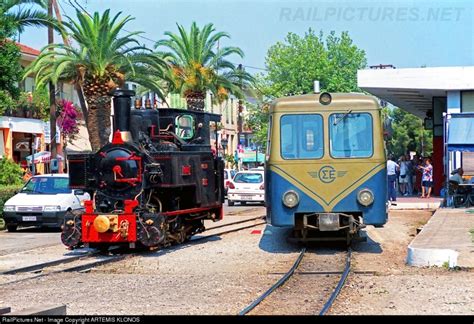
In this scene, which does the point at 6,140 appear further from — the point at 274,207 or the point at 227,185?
the point at 274,207

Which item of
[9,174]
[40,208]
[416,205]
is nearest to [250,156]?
[9,174]

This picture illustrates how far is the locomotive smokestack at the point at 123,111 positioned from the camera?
50.1 feet

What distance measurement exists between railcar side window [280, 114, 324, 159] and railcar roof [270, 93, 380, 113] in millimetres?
164

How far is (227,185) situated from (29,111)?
15.6 metres

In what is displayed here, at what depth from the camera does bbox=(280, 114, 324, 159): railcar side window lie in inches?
586

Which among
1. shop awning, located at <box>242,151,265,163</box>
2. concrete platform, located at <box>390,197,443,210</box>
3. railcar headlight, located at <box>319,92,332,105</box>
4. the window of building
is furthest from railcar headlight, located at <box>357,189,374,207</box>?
shop awning, located at <box>242,151,265,163</box>

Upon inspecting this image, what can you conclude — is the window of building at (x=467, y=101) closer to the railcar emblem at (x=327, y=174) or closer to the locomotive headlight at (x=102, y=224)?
the railcar emblem at (x=327, y=174)

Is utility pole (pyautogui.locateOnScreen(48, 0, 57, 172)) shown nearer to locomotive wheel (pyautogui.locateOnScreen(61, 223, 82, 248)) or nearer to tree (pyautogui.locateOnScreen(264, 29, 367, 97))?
locomotive wheel (pyautogui.locateOnScreen(61, 223, 82, 248))

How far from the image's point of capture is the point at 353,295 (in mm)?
10234

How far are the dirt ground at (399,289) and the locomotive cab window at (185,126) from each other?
14.3 feet

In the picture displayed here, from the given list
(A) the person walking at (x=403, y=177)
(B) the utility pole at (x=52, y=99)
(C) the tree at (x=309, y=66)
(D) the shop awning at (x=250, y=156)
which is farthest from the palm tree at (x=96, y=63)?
(D) the shop awning at (x=250, y=156)

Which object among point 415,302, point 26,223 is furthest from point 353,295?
point 26,223

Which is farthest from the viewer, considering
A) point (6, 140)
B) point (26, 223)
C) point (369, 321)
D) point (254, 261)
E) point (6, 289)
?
point (6, 140)

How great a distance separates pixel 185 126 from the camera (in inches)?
687
